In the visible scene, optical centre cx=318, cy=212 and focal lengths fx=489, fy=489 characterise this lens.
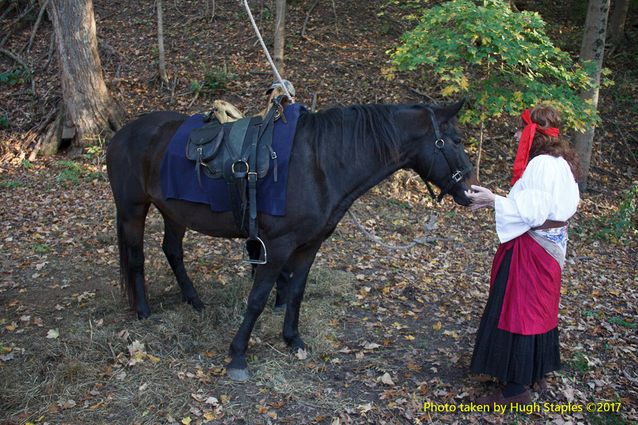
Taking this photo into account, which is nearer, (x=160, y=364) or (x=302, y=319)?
(x=160, y=364)

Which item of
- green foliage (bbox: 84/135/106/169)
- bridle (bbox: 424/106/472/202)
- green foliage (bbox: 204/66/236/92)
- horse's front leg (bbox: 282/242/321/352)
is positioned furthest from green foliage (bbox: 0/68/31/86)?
bridle (bbox: 424/106/472/202)

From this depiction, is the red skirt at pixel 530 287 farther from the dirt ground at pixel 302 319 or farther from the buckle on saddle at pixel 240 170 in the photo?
the buckle on saddle at pixel 240 170

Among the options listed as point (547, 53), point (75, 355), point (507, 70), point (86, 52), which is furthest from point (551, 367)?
point (86, 52)

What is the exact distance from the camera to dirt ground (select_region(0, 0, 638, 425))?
3537mm

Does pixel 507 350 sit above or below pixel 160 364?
above

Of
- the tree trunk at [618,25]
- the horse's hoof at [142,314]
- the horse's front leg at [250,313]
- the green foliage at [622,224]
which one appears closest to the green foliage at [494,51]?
the green foliage at [622,224]

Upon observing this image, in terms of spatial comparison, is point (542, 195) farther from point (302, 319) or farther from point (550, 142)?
point (302, 319)

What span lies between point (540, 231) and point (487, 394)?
1318mm

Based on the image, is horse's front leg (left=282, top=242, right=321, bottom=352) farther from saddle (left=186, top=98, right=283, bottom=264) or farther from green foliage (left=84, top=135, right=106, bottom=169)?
green foliage (left=84, top=135, right=106, bottom=169)

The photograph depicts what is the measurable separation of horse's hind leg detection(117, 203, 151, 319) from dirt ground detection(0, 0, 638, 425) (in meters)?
0.16

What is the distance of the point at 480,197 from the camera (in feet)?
11.6

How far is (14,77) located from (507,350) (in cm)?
1139

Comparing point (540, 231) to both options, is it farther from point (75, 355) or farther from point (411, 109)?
point (75, 355)

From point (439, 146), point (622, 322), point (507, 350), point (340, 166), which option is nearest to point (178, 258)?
point (340, 166)
